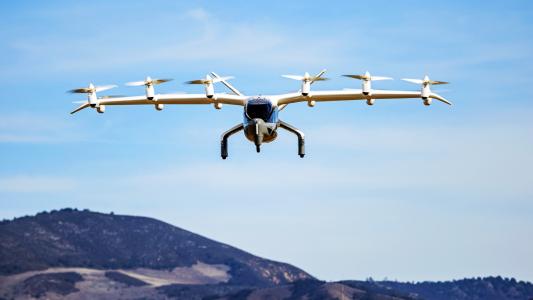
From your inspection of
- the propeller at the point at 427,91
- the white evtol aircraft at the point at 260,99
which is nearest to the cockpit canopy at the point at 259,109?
the white evtol aircraft at the point at 260,99

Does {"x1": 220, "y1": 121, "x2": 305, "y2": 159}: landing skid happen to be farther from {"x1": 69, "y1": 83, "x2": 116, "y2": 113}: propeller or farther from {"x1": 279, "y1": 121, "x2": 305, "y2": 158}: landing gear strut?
{"x1": 69, "y1": 83, "x2": 116, "y2": 113}: propeller

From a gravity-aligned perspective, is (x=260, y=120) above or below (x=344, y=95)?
below

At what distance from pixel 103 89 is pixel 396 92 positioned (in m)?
34.8

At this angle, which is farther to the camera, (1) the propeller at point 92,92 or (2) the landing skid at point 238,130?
(1) the propeller at point 92,92

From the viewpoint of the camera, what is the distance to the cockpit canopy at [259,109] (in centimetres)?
11575

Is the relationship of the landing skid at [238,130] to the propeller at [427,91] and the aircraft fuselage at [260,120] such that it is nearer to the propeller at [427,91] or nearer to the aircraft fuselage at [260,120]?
the aircraft fuselage at [260,120]

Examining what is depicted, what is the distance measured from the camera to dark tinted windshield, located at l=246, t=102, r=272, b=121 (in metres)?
116

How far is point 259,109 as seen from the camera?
11631 centimetres

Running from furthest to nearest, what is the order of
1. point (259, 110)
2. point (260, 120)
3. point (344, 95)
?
→ 1. point (344, 95)
2. point (259, 110)
3. point (260, 120)

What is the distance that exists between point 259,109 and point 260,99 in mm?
1624

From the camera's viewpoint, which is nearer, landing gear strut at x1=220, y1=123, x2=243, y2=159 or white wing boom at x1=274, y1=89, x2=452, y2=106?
landing gear strut at x1=220, y1=123, x2=243, y2=159

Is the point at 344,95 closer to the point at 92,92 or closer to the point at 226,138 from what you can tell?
the point at 226,138

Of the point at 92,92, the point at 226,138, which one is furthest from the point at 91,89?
the point at 226,138

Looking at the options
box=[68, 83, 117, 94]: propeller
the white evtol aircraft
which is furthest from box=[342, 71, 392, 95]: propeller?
box=[68, 83, 117, 94]: propeller
